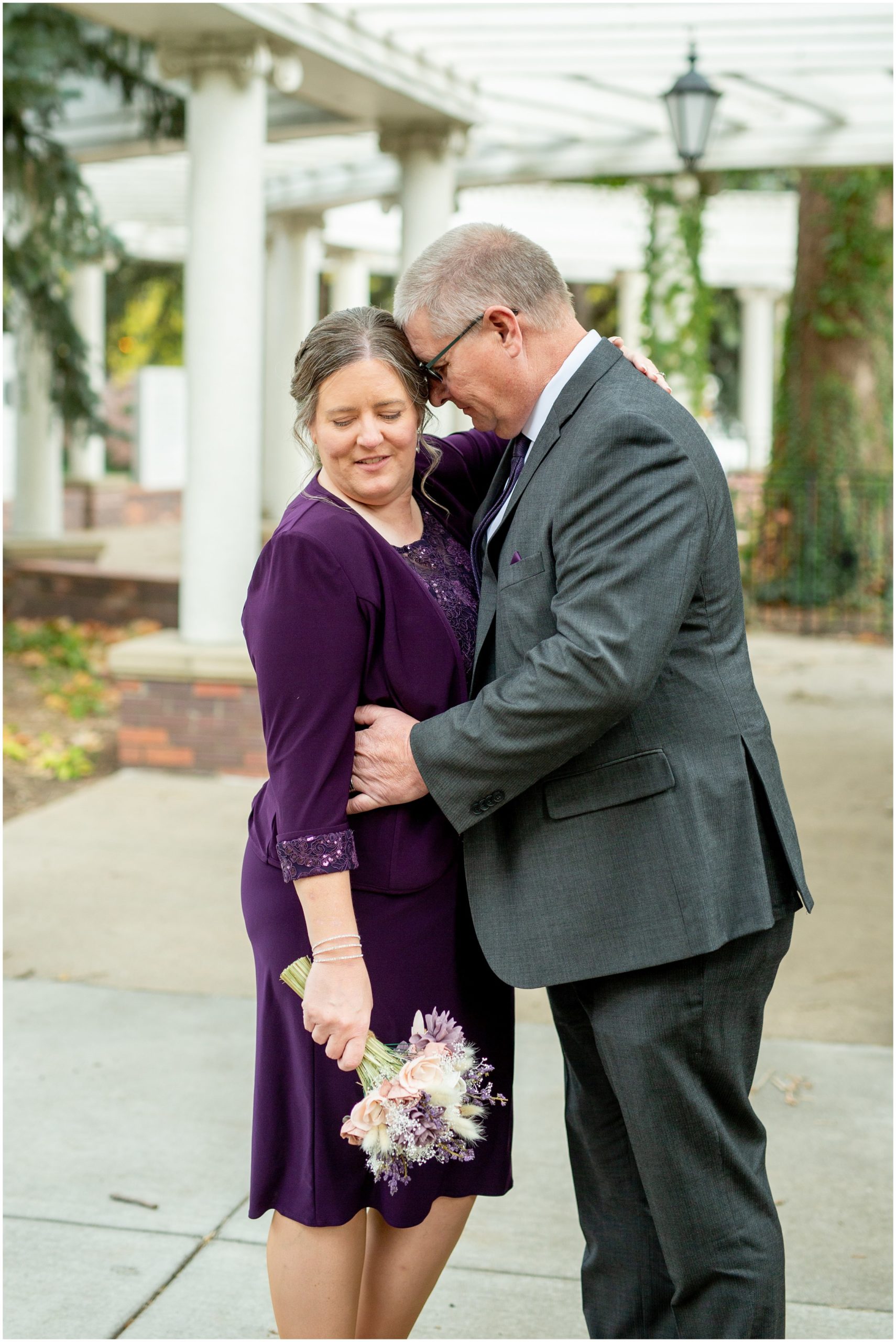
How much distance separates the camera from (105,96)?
425 inches

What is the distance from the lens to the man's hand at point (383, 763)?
7.07ft

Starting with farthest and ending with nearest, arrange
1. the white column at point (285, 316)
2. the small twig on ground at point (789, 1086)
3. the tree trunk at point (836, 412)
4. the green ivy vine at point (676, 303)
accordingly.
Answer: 1. the white column at point (285, 316)
2. the tree trunk at point (836, 412)
3. the green ivy vine at point (676, 303)
4. the small twig on ground at point (789, 1086)

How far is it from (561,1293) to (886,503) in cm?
1156

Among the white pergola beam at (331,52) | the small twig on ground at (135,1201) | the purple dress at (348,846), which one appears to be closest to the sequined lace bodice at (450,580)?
the purple dress at (348,846)

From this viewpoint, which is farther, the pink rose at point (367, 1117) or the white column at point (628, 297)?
the white column at point (628, 297)

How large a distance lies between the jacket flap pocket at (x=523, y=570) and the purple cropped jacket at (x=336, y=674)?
0.13 metres

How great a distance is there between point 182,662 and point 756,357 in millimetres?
21710

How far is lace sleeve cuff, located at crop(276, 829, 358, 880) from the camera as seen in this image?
2121 mm

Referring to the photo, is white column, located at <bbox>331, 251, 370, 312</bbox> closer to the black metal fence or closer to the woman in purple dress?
the black metal fence

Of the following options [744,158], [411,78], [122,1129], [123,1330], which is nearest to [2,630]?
[411,78]

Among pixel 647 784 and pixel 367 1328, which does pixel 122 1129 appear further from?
pixel 647 784

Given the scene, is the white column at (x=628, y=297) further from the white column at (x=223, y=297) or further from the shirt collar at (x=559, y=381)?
the shirt collar at (x=559, y=381)

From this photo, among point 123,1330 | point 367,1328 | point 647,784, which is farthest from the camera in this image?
point 123,1330

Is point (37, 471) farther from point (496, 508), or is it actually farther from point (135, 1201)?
point (496, 508)
